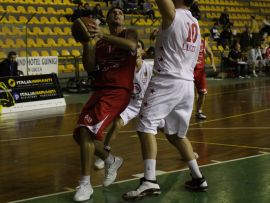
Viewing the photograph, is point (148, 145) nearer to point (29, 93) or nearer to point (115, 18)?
point (115, 18)

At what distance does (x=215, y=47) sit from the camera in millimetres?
23797

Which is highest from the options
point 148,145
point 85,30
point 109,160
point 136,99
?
point 85,30

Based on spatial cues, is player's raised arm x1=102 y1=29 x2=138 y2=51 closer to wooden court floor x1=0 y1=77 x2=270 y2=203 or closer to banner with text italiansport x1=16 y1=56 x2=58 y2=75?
wooden court floor x1=0 y1=77 x2=270 y2=203

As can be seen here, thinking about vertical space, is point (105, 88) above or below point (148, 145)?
above

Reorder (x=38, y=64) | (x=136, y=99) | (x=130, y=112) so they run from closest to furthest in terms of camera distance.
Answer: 1. (x=130, y=112)
2. (x=136, y=99)
3. (x=38, y=64)

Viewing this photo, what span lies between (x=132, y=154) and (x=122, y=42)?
2471mm

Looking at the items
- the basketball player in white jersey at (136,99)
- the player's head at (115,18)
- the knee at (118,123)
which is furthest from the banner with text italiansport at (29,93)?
the player's head at (115,18)

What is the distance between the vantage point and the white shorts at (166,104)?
184 inches

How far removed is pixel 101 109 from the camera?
15.9 ft

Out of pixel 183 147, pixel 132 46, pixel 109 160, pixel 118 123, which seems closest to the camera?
pixel 132 46

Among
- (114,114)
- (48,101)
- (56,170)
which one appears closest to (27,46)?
(48,101)

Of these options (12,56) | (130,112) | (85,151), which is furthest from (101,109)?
(12,56)

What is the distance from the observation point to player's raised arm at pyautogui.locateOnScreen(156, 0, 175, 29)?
14.5ft

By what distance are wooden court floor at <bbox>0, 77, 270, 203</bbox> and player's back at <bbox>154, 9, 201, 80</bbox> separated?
1172 mm
